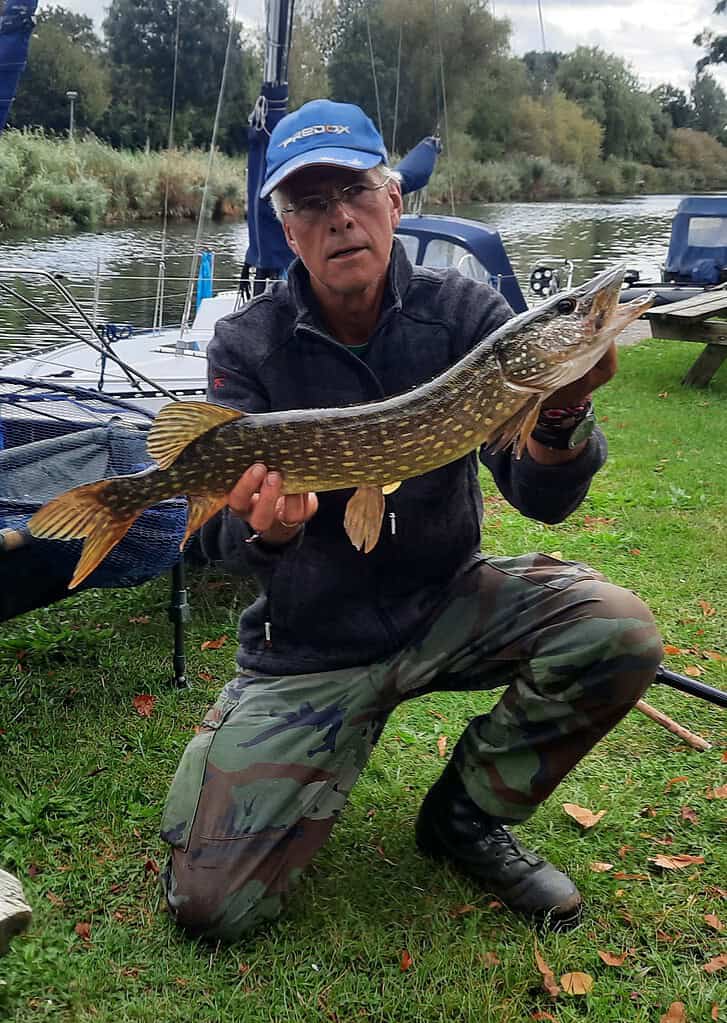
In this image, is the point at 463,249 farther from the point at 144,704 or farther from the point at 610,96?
the point at 610,96

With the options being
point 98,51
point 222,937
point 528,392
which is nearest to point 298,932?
point 222,937

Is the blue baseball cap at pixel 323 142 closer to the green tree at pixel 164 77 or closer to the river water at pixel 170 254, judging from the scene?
the river water at pixel 170 254

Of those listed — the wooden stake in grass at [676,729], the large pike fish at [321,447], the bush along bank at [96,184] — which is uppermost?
the bush along bank at [96,184]

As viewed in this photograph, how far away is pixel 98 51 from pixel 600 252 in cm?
2430

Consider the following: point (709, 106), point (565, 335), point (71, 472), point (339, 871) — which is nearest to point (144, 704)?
point (71, 472)

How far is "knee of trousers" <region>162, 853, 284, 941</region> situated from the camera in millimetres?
2135

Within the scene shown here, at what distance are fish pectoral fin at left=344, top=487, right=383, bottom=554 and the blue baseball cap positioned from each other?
0.75m

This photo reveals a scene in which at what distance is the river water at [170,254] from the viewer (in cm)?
1188

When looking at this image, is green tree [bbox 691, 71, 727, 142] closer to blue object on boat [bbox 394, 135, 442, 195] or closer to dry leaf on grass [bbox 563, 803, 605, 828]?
blue object on boat [bbox 394, 135, 442, 195]

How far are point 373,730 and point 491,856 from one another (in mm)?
431

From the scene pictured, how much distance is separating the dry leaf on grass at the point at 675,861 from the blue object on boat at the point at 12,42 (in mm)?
3256

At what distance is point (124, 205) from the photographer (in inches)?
958

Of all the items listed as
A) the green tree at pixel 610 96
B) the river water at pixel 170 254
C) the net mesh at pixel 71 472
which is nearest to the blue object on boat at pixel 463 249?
the river water at pixel 170 254

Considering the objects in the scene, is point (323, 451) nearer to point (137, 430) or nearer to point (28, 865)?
point (28, 865)
